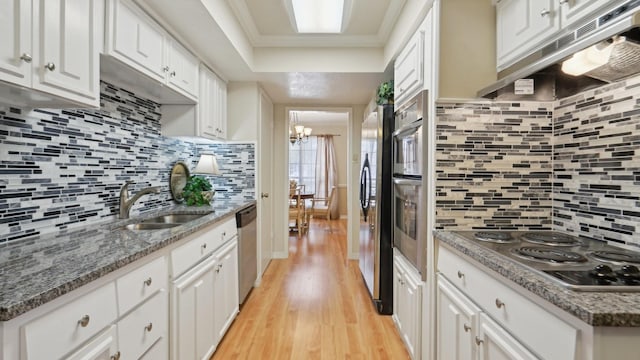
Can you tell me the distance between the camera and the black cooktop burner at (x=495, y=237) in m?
1.39

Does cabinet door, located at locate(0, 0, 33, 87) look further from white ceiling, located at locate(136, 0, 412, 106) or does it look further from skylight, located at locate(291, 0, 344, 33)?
skylight, located at locate(291, 0, 344, 33)

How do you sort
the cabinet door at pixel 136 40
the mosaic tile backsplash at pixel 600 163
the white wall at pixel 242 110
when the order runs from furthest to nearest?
the white wall at pixel 242 110
the cabinet door at pixel 136 40
the mosaic tile backsplash at pixel 600 163

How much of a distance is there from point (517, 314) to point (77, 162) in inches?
83.0

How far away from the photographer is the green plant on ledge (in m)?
2.71

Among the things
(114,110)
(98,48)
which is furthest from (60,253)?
(114,110)

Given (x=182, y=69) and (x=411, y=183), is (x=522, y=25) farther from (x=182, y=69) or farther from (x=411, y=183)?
(x=182, y=69)

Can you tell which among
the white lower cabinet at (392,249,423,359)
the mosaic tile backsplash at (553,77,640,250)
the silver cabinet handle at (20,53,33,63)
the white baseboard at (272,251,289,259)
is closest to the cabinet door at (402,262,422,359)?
the white lower cabinet at (392,249,423,359)

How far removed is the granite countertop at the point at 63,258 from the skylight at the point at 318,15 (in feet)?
5.93

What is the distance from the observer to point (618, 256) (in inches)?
43.4

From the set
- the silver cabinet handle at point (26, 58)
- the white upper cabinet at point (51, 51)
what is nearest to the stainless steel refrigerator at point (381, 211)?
the white upper cabinet at point (51, 51)

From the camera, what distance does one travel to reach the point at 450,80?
1663 mm

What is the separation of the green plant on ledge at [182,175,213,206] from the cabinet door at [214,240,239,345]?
22.0 inches

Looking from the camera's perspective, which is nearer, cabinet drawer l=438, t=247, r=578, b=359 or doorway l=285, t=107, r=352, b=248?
cabinet drawer l=438, t=247, r=578, b=359

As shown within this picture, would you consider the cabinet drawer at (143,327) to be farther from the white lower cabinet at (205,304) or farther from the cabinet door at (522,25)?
the cabinet door at (522,25)
